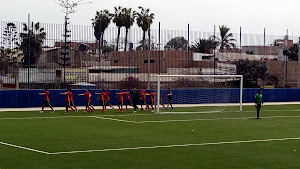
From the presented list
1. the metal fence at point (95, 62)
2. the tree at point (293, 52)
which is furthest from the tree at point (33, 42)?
the tree at point (293, 52)

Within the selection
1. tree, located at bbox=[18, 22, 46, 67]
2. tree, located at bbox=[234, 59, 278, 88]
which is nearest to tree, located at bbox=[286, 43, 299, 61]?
tree, located at bbox=[234, 59, 278, 88]

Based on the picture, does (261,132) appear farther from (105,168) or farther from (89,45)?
(89,45)

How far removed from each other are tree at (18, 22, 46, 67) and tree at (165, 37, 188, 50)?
11.2 meters

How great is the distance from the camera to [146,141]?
71.2ft

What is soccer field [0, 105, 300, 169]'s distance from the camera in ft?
54.8

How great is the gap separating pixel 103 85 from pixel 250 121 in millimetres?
15550

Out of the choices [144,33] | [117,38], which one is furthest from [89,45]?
[144,33]

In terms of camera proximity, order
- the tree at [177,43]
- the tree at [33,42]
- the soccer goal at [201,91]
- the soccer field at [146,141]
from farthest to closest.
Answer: the tree at [177,43] → the soccer goal at [201,91] → the tree at [33,42] → the soccer field at [146,141]

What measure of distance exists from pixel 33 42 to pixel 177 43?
554 inches

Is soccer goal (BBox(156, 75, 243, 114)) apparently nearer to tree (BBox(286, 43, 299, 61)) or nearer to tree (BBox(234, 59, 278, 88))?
tree (BBox(234, 59, 278, 88))

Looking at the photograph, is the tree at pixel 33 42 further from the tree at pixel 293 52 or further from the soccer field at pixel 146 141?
the tree at pixel 293 52

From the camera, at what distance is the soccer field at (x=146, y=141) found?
54.8ft

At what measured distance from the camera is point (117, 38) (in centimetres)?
4462

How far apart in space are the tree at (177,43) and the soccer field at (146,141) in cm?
1538
